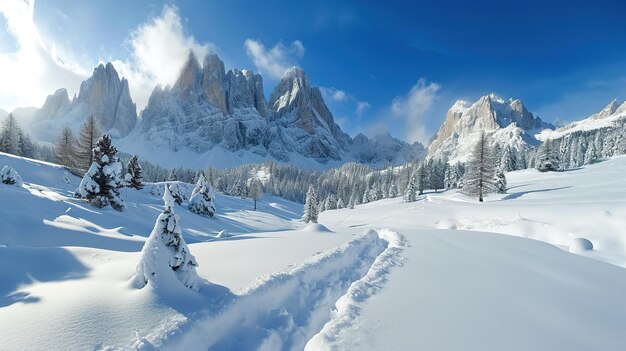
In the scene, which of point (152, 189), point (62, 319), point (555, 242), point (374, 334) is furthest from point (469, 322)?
point (152, 189)

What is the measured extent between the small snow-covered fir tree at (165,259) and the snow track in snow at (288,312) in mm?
1130

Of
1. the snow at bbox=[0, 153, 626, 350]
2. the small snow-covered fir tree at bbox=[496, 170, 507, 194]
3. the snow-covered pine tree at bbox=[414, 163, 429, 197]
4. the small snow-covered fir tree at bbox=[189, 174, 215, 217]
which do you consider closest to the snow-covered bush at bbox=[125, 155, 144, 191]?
the small snow-covered fir tree at bbox=[189, 174, 215, 217]

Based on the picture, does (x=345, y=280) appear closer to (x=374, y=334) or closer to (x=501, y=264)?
(x=374, y=334)

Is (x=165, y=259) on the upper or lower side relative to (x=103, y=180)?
lower

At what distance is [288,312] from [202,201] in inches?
1177

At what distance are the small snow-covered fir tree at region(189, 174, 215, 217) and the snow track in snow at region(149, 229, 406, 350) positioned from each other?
27.3 m

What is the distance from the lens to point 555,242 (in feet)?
50.2

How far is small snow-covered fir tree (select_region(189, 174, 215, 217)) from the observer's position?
113 ft

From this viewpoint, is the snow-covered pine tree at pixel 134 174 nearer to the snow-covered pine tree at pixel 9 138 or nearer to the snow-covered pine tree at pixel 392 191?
the snow-covered pine tree at pixel 9 138

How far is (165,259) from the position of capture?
19.7 ft

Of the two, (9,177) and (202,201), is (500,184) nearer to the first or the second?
(202,201)

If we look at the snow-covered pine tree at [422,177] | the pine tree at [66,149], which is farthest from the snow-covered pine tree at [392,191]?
the pine tree at [66,149]

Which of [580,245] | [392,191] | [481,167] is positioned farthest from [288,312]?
[392,191]

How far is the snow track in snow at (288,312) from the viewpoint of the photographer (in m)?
5.32
